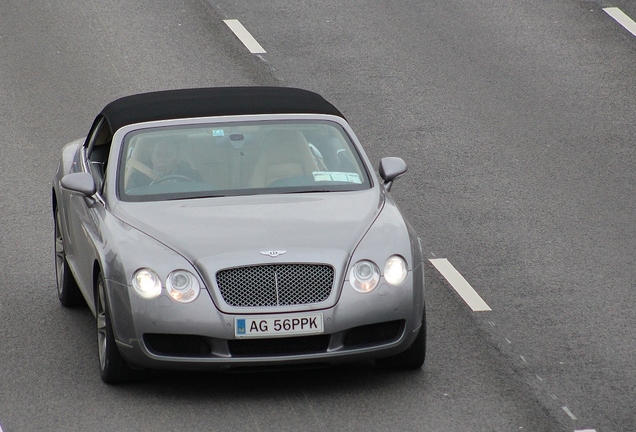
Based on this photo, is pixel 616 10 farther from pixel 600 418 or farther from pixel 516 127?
pixel 600 418

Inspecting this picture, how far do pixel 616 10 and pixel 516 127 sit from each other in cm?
476

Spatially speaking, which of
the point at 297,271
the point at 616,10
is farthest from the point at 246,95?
the point at 616,10

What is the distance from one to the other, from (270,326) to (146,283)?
75 centimetres

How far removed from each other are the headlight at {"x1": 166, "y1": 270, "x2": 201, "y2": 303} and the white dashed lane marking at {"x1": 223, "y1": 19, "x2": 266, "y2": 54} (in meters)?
9.14

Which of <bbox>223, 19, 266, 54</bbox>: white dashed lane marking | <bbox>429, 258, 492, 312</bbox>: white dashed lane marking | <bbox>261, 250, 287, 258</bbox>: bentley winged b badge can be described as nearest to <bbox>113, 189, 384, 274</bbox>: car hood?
<bbox>261, 250, 287, 258</bbox>: bentley winged b badge

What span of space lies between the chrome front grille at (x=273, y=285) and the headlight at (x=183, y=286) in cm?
14

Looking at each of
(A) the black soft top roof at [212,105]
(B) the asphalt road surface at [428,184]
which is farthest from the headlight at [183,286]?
(A) the black soft top roof at [212,105]

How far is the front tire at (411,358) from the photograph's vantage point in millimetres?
8297

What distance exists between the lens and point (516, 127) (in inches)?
563

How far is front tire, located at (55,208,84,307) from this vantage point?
32.1 ft

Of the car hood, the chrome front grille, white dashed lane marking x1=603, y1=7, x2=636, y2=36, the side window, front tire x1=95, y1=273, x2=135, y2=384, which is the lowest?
white dashed lane marking x1=603, y1=7, x2=636, y2=36

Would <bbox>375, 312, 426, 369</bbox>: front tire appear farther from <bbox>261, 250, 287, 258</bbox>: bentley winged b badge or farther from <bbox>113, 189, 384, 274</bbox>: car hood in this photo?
<bbox>261, 250, 287, 258</bbox>: bentley winged b badge

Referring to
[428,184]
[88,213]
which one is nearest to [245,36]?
[428,184]

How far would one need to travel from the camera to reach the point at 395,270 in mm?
8031
